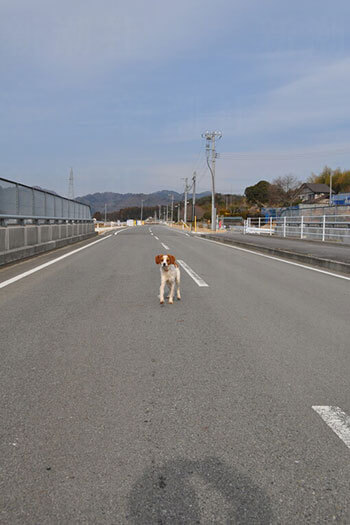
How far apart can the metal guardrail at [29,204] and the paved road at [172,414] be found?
249 inches

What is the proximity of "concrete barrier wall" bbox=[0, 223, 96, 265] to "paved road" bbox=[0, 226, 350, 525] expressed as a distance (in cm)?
567

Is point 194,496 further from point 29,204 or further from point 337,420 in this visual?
point 29,204

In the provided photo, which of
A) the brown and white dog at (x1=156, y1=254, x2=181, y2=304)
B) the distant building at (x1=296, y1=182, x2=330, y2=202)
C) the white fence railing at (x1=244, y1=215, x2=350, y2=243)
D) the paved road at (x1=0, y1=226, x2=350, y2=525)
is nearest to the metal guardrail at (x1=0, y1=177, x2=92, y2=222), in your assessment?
the brown and white dog at (x1=156, y1=254, x2=181, y2=304)

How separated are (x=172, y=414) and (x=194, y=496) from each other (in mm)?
866

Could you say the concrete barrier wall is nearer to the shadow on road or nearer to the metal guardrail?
the metal guardrail

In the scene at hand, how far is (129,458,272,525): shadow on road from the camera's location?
1.98 metres

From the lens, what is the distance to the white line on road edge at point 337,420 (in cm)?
269

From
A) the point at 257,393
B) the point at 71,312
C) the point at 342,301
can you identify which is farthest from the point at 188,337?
the point at 342,301

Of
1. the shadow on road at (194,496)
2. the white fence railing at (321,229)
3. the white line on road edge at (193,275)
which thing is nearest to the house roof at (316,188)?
the white fence railing at (321,229)

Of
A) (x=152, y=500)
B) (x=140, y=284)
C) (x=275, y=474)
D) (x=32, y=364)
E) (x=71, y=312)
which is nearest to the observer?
(x=152, y=500)

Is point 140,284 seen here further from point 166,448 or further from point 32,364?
point 166,448

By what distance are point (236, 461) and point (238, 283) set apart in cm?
657

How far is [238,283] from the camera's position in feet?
29.1

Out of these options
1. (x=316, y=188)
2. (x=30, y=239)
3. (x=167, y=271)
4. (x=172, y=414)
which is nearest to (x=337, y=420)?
(x=172, y=414)
